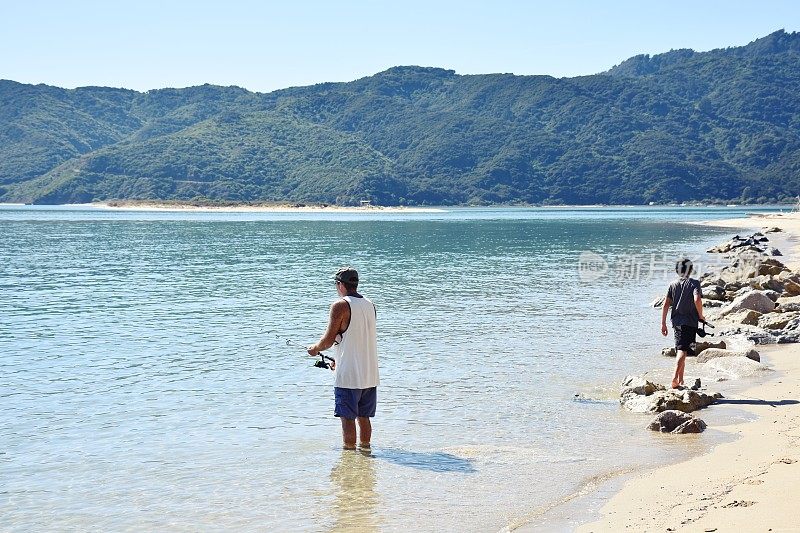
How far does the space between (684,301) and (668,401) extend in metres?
1.88

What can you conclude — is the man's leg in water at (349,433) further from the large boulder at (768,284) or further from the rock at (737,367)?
the large boulder at (768,284)

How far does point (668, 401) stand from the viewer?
36.9 feet

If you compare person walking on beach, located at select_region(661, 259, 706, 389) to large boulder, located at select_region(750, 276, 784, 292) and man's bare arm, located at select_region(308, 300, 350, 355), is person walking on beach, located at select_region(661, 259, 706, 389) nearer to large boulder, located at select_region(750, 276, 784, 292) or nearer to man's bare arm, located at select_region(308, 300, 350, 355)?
man's bare arm, located at select_region(308, 300, 350, 355)

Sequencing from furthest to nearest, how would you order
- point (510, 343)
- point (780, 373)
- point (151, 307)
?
point (151, 307) < point (510, 343) < point (780, 373)

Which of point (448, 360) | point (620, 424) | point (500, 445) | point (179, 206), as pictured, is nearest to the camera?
point (500, 445)

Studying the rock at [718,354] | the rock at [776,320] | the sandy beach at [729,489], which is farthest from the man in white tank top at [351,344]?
the rock at [776,320]

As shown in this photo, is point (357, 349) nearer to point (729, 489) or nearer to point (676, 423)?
point (729, 489)

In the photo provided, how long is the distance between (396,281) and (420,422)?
71.9 feet

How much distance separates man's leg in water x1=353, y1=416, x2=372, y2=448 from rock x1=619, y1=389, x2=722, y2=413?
3796mm

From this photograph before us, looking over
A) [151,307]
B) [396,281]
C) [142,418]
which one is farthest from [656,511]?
[396,281]

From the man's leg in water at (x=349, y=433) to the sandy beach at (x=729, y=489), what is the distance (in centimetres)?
304

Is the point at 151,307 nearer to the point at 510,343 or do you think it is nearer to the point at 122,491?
the point at 510,343

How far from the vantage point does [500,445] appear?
1005 centimetres

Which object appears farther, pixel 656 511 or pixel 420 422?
pixel 420 422
